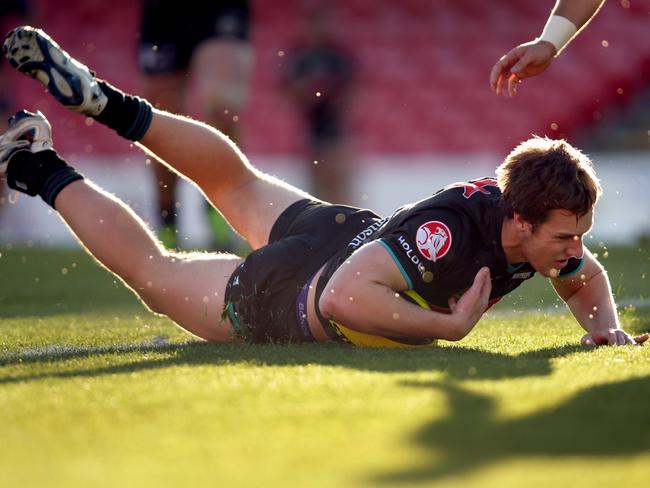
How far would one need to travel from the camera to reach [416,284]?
3.06m

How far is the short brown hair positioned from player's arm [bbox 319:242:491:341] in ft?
0.77

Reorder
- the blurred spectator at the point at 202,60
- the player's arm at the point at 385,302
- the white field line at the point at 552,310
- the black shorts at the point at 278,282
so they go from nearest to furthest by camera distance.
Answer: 1. the player's arm at the point at 385,302
2. the black shorts at the point at 278,282
3. the white field line at the point at 552,310
4. the blurred spectator at the point at 202,60

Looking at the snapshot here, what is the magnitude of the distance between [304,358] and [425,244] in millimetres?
450

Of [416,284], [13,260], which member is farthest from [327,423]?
[13,260]

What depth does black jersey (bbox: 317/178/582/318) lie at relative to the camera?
303 centimetres

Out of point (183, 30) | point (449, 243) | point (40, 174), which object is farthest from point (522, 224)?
point (183, 30)

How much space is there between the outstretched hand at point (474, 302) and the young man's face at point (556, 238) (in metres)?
0.14

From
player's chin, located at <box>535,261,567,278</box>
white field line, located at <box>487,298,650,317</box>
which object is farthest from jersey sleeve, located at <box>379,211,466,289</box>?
white field line, located at <box>487,298,650,317</box>

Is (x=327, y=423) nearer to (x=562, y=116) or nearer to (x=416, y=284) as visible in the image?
(x=416, y=284)

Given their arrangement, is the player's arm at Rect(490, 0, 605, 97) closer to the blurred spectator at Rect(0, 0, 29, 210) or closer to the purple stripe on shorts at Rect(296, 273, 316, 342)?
the purple stripe on shorts at Rect(296, 273, 316, 342)

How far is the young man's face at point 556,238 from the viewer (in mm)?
3076

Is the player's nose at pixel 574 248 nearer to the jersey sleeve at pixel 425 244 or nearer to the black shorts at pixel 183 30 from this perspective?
the jersey sleeve at pixel 425 244

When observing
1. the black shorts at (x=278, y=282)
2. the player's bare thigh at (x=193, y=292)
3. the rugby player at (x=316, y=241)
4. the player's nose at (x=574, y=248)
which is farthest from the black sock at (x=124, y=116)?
the player's nose at (x=574, y=248)

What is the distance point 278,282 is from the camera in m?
3.39
